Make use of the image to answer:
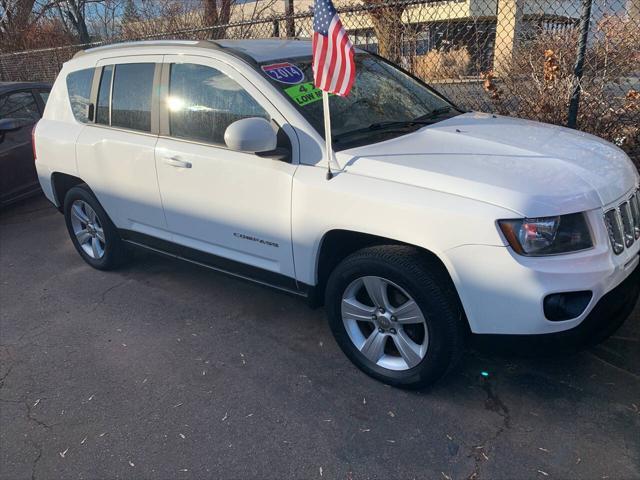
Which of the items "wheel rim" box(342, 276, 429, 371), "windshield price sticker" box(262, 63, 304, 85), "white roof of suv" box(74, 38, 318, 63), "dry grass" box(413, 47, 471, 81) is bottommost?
"wheel rim" box(342, 276, 429, 371)

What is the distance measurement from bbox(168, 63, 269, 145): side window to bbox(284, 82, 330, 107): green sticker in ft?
0.65

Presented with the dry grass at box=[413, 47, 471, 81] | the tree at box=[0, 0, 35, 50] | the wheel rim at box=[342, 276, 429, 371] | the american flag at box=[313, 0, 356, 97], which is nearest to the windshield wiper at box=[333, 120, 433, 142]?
the american flag at box=[313, 0, 356, 97]

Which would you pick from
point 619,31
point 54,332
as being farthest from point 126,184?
point 619,31

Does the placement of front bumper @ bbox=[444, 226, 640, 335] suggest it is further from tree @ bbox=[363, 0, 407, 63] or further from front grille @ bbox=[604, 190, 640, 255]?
tree @ bbox=[363, 0, 407, 63]

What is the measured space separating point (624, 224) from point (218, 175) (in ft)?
7.44

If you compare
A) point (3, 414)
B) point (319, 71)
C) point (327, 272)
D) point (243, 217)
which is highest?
point (319, 71)

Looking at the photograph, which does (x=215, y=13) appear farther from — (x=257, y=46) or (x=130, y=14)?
(x=257, y=46)

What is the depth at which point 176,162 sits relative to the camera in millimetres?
3502

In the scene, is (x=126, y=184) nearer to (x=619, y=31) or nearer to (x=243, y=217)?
(x=243, y=217)

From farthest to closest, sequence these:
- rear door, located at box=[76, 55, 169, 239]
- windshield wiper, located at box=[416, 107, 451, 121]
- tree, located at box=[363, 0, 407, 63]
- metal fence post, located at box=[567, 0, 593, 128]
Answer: tree, located at box=[363, 0, 407, 63]
metal fence post, located at box=[567, 0, 593, 128]
rear door, located at box=[76, 55, 169, 239]
windshield wiper, located at box=[416, 107, 451, 121]

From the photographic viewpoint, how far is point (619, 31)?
4.75 m

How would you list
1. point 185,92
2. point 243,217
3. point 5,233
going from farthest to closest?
1. point 5,233
2. point 185,92
3. point 243,217

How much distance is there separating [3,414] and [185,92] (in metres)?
2.24

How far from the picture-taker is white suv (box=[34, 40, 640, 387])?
94.2 inches
